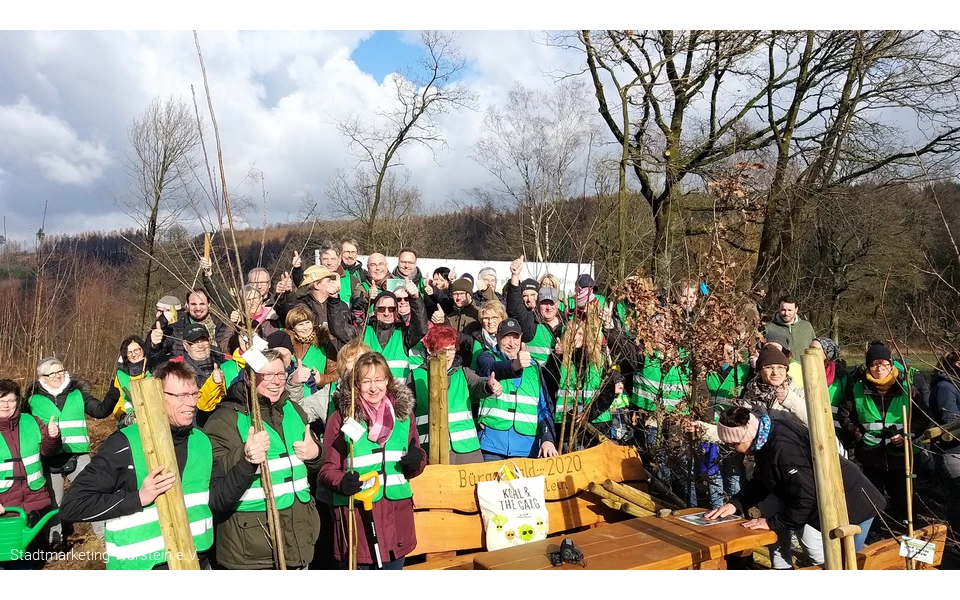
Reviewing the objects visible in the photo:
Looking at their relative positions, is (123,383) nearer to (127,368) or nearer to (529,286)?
(127,368)

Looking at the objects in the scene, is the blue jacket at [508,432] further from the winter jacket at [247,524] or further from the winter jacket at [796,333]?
the winter jacket at [796,333]

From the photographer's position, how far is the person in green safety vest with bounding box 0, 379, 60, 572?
4086 millimetres

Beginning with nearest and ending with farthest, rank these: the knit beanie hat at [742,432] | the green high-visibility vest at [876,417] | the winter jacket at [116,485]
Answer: the winter jacket at [116,485]
the knit beanie hat at [742,432]
the green high-visibility vest at [876,417]

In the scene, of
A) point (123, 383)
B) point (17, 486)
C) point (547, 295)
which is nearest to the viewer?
point (17, 486)

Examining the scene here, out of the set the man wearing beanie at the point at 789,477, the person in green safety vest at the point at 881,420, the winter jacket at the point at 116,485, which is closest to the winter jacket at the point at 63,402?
the winter jacket at the point at 116,485

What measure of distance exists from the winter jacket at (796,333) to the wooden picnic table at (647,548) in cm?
355

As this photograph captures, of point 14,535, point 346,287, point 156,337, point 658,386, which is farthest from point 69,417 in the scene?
point 658,386

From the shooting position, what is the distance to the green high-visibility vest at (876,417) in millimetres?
5266

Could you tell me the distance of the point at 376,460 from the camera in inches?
138

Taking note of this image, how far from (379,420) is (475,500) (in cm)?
118

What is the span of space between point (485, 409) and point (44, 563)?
325cm

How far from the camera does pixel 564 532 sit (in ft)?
15.2
